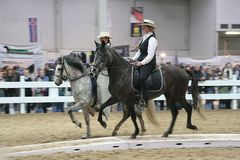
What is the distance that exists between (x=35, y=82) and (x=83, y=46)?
35.9 ft

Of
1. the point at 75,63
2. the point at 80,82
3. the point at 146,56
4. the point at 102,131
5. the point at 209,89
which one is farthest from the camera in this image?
the point at 209,89

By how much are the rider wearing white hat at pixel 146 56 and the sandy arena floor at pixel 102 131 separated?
162 cm

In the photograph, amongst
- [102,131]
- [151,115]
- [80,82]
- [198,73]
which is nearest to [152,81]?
[151,115]

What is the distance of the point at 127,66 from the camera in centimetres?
1077

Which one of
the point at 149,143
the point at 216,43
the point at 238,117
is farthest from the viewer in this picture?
the point at 216,43

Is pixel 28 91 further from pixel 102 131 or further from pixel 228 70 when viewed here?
pixel 228 70

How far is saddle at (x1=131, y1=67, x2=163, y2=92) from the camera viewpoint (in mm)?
10625

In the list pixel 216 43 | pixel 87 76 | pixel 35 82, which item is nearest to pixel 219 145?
pixel 87 76

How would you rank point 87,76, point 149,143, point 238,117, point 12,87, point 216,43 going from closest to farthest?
point 149,143 → point 87,76 → point 238,117 → point 12,87 → point 216,43

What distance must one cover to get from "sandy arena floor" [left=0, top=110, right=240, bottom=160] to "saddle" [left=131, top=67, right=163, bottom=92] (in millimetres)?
1579

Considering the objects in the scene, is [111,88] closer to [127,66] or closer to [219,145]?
[127,66]

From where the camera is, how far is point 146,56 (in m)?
10.7

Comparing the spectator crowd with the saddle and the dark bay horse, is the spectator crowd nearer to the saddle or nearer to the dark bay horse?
the dark bay horse

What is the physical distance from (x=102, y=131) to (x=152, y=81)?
9.87 ft
